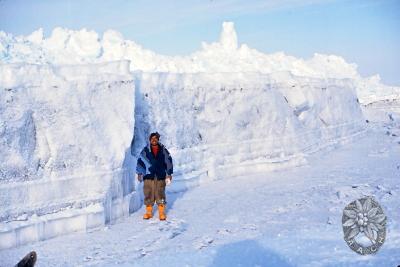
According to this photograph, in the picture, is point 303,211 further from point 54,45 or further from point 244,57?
point 244,57

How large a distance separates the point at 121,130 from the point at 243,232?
263cm

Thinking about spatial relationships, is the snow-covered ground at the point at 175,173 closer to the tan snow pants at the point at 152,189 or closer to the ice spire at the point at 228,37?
the tan snow pants at the point at 152,189

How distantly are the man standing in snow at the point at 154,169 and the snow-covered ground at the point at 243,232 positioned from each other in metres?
0.36

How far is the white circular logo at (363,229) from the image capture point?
4793 mm

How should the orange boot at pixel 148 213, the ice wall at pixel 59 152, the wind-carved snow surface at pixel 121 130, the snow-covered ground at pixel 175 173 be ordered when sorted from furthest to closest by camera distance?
the orange boot at pixel 148 213 < the wind-carved snow surface at pixel 121 130 < the ice wall at pixel 59 152 < the snow-covered ground at pixel 175 173

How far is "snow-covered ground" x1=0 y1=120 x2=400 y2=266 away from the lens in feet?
15.6

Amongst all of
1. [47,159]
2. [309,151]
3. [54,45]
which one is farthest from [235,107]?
[54,45]

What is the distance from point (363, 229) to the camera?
16.3 ft

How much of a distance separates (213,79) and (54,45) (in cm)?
8369

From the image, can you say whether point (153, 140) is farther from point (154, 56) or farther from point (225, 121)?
point (154, 56)

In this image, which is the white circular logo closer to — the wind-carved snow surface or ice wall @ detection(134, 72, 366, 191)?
the wind-carved snow surface

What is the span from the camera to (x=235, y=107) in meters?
11.4

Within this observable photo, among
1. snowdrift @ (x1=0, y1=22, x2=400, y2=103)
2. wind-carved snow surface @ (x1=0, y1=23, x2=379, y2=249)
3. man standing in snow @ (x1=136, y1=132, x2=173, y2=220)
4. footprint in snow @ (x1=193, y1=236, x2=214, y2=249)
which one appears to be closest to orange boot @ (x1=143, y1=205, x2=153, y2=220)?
man standing in snow @ (x1=136, y1=132, x2=173, y2=220)

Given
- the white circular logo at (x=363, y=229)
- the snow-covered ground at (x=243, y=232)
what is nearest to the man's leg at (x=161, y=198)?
the snow-covered ground at (x=243, y=232)
